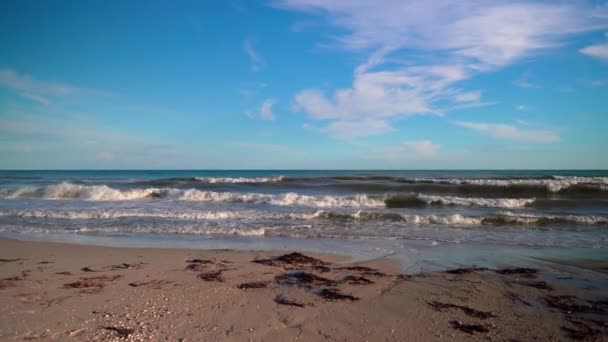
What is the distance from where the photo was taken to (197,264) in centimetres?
650

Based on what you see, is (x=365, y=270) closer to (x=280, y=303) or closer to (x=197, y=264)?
(x=280, y=303)

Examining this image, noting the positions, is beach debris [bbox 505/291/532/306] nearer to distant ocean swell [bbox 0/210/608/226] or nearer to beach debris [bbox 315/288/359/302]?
beach debris [bbox 315/288/359/302]

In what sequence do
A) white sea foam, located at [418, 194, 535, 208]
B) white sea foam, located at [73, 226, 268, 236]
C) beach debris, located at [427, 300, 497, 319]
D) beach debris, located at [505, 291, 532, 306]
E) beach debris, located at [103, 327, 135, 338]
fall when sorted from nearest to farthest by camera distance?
1. beach debris, located at [103, 327, 135, 338]
2. beach debris, located at [427, 300, 497, 319]
3. beach debris, located at [505, 291, 532, 306]
4. white sea foam, located at [73, 226, 268, 236]
5. white sea foam, located at [418, 194, 535, 208]

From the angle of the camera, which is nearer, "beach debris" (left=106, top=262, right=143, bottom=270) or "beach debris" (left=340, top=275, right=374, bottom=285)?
"beach debris" (left=340, top=275, right=374, bottom=285)

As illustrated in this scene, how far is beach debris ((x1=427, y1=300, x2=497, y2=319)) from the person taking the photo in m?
4.17

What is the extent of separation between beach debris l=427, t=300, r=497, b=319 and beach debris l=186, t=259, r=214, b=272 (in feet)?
12.5

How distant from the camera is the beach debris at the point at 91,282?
16.7 feet

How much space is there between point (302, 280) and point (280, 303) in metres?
0.99

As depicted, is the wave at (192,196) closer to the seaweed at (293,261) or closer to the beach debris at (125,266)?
the seaweed at (293,261)

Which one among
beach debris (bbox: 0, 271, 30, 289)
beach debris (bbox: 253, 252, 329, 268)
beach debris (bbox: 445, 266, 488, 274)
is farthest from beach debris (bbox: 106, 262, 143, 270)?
beach debris (bbox: 445, 266, 488, 274)

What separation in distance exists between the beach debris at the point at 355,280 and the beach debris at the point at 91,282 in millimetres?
3562

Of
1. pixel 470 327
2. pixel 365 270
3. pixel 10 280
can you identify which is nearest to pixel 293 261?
pixel 365 270

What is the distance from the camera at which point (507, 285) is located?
529 centimetres

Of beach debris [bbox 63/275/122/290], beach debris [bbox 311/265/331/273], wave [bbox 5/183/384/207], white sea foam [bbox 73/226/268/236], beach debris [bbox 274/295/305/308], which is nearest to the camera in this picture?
beach debris [bbox 274/295/305/308]
